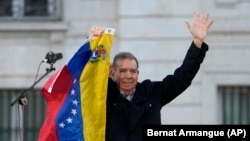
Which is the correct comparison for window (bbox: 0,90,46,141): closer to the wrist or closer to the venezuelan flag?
the venezuelan flag

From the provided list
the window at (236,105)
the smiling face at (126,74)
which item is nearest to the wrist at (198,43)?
the smiling face at (126,74)

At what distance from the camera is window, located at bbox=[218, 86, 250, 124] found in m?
14.1

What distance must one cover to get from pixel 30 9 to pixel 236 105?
302 cm

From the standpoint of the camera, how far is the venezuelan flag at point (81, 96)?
22.6 ft

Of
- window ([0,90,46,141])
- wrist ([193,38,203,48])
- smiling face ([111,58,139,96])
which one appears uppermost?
wrist ([193,38,203,48])

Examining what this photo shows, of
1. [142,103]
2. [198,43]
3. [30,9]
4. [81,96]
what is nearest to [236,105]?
[30,9]

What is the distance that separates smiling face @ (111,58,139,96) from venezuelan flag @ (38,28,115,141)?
119 millimetres

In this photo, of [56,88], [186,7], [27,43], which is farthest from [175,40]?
[56,88]

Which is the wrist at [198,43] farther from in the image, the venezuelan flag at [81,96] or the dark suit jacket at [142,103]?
the venezuelan flag at [81,96]

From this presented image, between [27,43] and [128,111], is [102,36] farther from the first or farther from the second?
[27,43]

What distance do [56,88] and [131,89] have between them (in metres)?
0.57

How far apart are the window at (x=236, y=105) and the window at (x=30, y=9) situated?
2440 mm

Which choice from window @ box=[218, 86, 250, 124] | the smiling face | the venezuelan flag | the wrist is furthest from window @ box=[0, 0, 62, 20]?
the smiling face

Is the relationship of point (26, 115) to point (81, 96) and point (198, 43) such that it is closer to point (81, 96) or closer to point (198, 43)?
point (81, 96)
